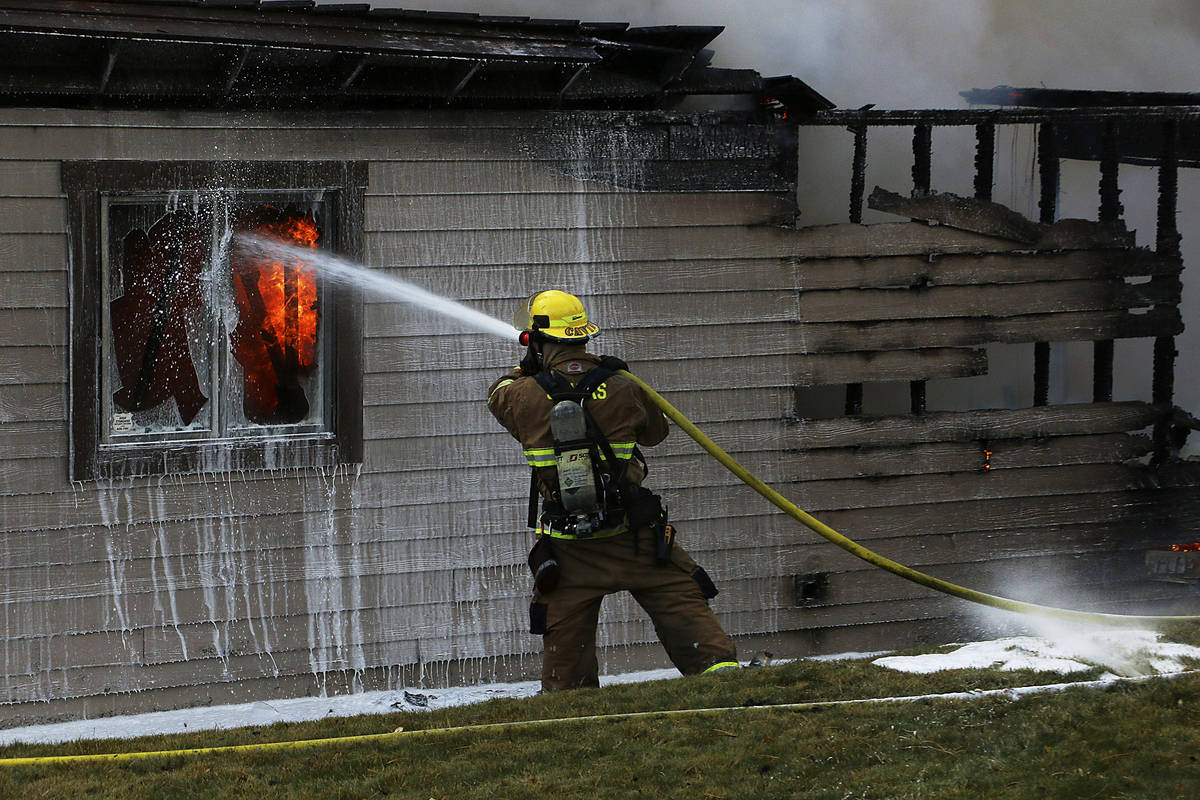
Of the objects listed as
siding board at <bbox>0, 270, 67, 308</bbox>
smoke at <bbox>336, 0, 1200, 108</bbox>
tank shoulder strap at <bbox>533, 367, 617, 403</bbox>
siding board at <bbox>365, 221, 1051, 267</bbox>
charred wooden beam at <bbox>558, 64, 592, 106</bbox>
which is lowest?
tank shoulder strap at <bbox>533, 367, 617, 403</bbox>

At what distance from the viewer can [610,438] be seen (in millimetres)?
5609

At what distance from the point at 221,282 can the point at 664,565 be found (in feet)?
9.46

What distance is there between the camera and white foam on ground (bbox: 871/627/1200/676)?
4.95m

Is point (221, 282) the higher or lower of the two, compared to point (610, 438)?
higher

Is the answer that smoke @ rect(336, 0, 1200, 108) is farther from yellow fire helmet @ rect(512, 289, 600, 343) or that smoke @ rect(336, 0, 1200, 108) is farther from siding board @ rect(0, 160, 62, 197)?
yellow fire helmet @ rect(512, 289, 600, 343)

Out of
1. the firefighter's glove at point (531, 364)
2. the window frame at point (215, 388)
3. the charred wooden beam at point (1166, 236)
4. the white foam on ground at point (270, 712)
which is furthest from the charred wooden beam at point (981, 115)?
the white foam on ground at point (270, 712)

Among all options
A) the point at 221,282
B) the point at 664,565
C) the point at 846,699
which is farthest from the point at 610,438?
the point at 221,282

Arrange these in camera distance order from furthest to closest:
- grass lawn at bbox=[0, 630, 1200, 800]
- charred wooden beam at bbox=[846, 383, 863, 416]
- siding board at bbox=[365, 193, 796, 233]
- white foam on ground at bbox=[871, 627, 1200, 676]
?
charred wooden beam at bbox=[846, 383, 863, 416], siding board at bbox=[365, 193, 796, 233], white foam on ground at bbox=[871, 627, 1200, 676], grass lawn at bbox=[0, 630, 1200, 800]

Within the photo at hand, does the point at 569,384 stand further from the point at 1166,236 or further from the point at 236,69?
the point at 1166,236

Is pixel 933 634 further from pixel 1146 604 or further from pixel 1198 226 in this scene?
pixel 1198 226

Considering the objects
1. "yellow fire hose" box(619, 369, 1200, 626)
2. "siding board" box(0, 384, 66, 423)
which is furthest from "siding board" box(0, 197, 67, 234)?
"yellow fire hose" box(619, 369, 1200, 626)

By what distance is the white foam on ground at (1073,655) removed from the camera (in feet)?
16.2

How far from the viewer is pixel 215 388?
666 cm

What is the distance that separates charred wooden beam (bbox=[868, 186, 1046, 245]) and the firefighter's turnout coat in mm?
2746
